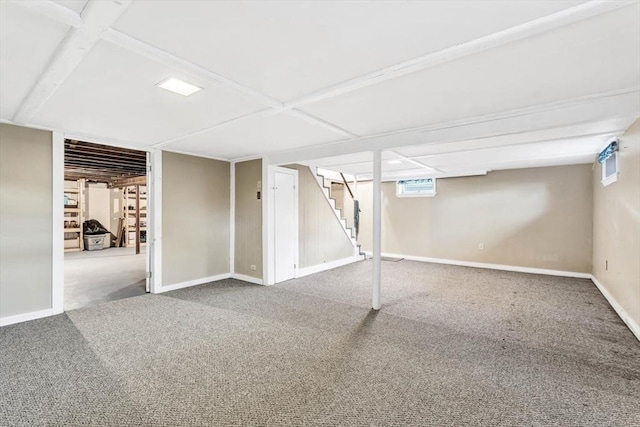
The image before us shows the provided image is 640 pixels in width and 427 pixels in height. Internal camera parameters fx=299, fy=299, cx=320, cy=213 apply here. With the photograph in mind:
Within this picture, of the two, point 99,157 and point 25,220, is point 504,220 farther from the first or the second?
point 99,157

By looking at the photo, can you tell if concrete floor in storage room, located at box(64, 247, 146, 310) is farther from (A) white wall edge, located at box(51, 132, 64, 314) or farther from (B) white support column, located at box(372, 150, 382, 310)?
(B) white support column, located at box(372, 150, 382, 310)

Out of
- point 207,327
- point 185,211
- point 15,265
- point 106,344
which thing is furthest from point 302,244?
point 15,265

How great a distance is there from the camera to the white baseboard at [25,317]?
3208 mm

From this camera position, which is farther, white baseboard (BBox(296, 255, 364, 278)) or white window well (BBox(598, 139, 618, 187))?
white baseboard (BBox(296, 255, 364, 278))

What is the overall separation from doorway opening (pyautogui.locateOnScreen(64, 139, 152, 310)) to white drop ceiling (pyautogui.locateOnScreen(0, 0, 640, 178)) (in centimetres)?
221

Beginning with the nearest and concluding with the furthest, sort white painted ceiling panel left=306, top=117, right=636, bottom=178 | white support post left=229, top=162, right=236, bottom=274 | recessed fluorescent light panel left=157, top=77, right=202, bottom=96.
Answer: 1. recessed fluorescent light panel left=157, top=77, right=202, bottom=96
2. white painted ceiling panel left=306, top=117, right=636, bottom=178
3. white support post left=229, top=162, right=236, bottom=274

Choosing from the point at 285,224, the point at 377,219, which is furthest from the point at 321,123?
the point at 285,224

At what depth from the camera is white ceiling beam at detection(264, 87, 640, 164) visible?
7.89 feet

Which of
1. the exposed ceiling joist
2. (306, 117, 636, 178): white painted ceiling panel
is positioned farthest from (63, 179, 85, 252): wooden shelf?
(306, 117, 636, 178): white painted ceiling panel

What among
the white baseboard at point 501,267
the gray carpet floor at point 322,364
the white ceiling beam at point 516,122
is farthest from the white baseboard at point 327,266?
the white ceiling beam at point 516,122

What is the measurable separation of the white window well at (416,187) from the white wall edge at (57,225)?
6.73 metres

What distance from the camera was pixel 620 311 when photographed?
3.51 m

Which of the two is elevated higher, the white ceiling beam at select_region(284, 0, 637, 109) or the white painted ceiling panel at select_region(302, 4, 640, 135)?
the white painted ceiling panel at select_region(302, 4, 640, 135)

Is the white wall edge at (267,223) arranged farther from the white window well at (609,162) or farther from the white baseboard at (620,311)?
the white window well at (609,162)
